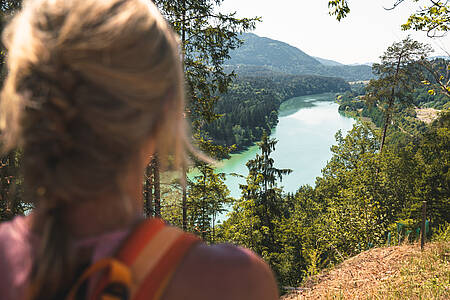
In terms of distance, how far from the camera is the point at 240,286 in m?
0.64

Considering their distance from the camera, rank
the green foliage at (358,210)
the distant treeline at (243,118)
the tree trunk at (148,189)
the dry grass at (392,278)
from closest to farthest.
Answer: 1. the dry grass at (392,278)
2. the tree trunk at (148,189)
3. the green foliage at (358,210)
4. the distant treeline at (243,118)

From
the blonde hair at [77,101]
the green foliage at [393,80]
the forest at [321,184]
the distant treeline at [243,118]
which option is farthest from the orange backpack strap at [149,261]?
the distant treeline at [243,118]

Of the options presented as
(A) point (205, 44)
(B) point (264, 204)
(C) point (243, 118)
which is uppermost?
(A) point (205, 44)

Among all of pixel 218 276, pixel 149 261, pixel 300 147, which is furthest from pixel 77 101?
pixel 300 147

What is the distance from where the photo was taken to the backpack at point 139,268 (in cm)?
58

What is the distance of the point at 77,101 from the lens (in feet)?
2.00

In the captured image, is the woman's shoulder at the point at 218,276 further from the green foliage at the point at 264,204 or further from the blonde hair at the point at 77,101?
the green foliage at the point at 264,204

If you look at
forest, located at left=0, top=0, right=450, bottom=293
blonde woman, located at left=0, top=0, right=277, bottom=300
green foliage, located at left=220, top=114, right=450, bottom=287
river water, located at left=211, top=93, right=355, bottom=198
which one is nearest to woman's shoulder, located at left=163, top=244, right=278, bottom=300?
blonde woman, located at left=0, top=0, right=277, bottom=300

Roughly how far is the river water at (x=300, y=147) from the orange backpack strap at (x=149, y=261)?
1072 inches

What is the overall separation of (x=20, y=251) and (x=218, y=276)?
44 cm

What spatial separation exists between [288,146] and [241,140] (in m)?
8.79

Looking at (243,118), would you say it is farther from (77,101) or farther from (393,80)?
(77,101)

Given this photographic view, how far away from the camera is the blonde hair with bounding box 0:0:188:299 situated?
61cm

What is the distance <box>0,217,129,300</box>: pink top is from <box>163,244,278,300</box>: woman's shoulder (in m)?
0.14
